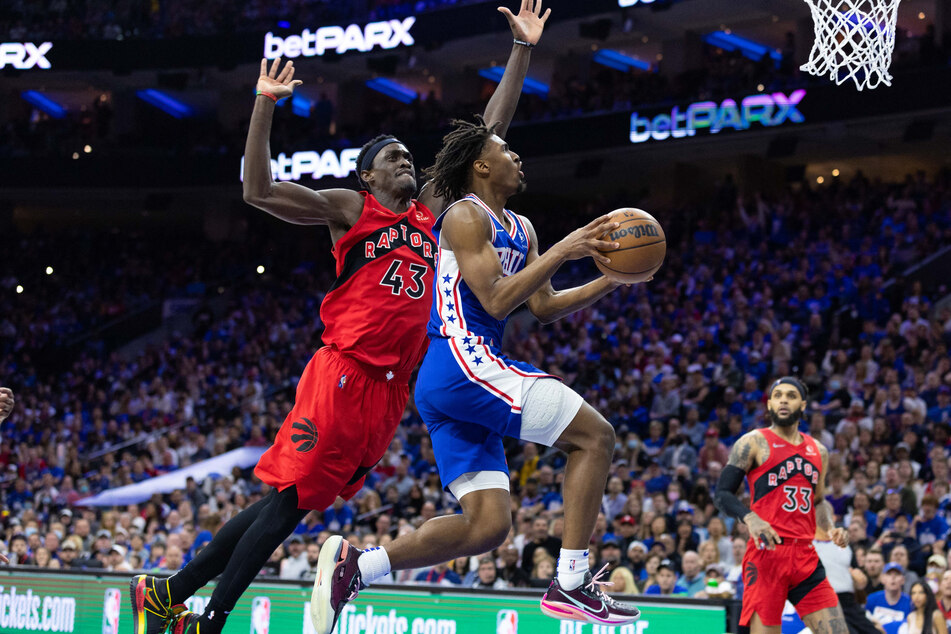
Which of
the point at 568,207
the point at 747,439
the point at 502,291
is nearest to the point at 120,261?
the point at 568,207

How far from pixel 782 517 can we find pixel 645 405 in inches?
336

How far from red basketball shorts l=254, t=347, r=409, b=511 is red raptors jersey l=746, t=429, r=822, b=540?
3.21 metres

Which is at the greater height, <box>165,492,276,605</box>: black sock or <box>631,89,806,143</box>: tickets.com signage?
<box>631,89,806,143</box>: tickets.com signage

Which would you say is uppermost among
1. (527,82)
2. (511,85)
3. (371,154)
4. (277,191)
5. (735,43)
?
(527,82)

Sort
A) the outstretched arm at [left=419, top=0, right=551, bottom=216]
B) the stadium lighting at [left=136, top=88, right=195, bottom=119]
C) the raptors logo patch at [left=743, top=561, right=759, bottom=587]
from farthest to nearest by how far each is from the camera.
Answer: the stadium lighting at [left=136, top=88, right=195, bottom=119] → the raptors logo patch at [left=743, top=561, right=759, bottom=587] → the outstretched arm at [left=419, top=0, right=551, bottom=216]

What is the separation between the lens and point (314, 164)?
22.4 meters

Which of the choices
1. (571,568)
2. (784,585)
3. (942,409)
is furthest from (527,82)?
(571,568)

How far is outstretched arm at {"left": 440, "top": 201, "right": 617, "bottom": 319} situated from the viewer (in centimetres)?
420

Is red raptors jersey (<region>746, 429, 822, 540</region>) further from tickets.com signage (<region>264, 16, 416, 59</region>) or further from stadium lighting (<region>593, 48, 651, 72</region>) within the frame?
stadium lighting (<region>593, 48, 651, 72</region>)

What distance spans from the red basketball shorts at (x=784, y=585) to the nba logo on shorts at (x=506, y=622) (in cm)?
190

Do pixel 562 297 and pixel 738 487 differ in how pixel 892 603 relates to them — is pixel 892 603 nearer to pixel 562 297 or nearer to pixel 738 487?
pixel 738 487

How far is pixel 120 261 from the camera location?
28297 millimetres

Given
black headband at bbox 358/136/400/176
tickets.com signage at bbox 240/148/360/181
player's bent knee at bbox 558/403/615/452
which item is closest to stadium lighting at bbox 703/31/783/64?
tickets.com signage at bbox 240/148/360/181

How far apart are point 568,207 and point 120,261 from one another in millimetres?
11627
